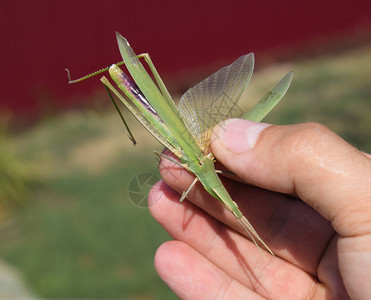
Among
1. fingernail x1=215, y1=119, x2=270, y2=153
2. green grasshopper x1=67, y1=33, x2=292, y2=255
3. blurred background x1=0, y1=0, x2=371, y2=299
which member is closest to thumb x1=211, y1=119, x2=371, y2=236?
fingernail x1=215, y1=119, x2=270, y2=153

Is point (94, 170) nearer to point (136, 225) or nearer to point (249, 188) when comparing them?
point (136, 225)

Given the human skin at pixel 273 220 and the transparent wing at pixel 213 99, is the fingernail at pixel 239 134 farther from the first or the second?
the transparent wing at pixel 213 99

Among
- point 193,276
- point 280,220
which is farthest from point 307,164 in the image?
point 193,276

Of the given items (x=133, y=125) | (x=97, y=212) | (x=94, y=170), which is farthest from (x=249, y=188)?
(x=133, y=125)

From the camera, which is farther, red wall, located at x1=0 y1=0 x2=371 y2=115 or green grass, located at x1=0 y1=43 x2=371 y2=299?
red wall, located at x1=0 y1=0 x2=371 y2=115

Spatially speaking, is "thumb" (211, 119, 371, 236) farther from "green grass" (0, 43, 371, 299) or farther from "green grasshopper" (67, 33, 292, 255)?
"green grass" (0, 43, 371, 299)

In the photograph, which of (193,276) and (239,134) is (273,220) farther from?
(239,134)
